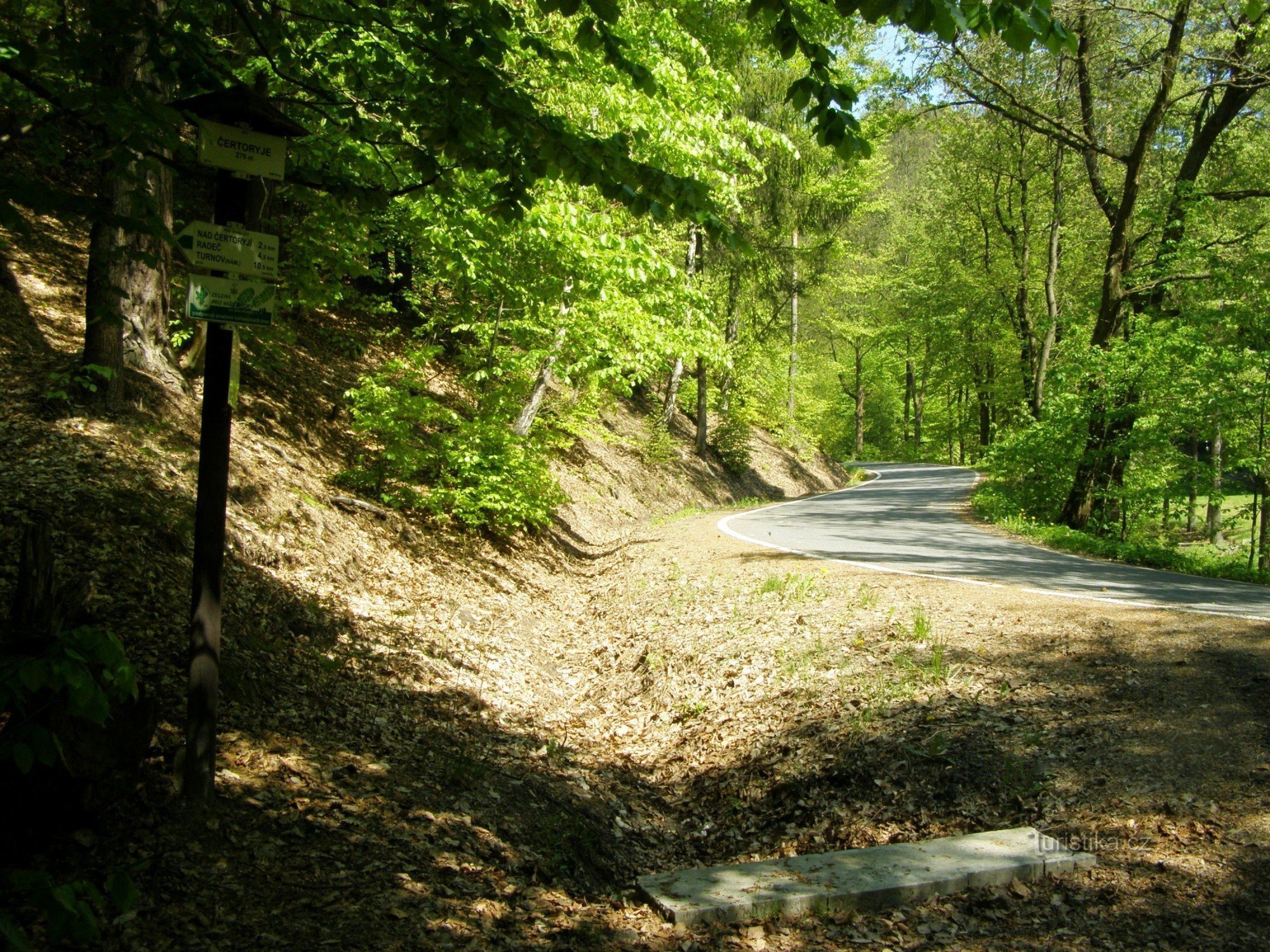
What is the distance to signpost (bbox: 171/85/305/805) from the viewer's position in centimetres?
360

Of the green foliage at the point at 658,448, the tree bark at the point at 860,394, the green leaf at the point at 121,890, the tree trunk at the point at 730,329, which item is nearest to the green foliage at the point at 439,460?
the green leaf at the point at 121,890

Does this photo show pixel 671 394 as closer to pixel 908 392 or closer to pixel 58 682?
pixel 58 682

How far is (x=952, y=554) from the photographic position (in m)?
11.6

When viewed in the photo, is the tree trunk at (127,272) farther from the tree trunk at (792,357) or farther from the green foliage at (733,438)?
the tree trunk at (792,357)

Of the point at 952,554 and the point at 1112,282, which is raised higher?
the point at 1112,282

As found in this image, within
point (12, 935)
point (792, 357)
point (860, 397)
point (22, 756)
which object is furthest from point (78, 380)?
point (860, 397)

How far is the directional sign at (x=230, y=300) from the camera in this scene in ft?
11.6

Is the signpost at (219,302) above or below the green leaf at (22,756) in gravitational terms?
above

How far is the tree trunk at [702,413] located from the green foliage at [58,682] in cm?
2102

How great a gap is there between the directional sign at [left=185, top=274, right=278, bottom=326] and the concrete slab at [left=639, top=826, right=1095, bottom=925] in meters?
3.35

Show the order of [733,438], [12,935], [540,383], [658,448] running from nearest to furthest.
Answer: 1. [12,935]
2. [540,383]
3. [658,448]
4. [733,438]

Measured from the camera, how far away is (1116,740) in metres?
4.96

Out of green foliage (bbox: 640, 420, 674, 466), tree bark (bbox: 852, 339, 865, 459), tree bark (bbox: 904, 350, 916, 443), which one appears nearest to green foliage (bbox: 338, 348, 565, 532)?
green foliage (bbox: 640, 420, 674, 466)

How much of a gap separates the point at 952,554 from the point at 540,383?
21.1 feet
